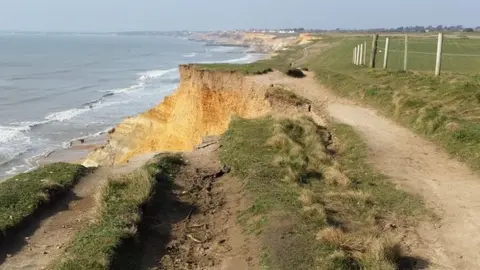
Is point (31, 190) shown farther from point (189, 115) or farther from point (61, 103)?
point (61, 103)

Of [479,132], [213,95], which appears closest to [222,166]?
[479,132]

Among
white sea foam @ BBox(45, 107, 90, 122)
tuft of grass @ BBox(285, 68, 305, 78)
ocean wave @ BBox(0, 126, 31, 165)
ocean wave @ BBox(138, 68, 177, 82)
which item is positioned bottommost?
ocean wave @ BBox(138, 68, 177, 82)

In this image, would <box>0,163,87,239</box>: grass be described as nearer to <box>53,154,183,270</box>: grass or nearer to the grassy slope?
<box>53,154,183,270</box>: grass

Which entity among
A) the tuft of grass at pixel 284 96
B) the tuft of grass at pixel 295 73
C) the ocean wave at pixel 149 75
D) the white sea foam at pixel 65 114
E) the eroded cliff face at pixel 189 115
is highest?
the tuft of grass at pixel 295 73

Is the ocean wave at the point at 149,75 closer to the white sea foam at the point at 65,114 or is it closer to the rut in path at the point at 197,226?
the white sea foam at the point at 65,114

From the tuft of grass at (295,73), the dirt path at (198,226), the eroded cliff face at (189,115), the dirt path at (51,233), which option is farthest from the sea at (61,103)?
the dirt path at (198,226)

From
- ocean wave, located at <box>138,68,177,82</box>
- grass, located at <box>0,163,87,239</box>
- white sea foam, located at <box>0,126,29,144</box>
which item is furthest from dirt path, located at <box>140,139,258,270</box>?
ocean wave, located at <box>138,68,177,82</box>

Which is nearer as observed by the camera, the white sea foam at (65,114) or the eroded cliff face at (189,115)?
the eroded cliff face at (189,115)
